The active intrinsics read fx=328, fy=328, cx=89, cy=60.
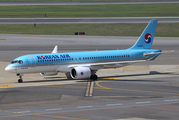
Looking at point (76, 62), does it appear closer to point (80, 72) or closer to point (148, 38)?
point (80, 72)

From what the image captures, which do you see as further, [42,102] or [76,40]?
[76,40]

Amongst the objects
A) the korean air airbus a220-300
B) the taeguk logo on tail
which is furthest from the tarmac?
the taeguk logo on tail

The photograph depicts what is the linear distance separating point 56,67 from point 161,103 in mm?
20542

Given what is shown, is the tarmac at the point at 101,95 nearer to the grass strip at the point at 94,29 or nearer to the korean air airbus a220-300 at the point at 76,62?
the korean air airbus a220-300 at the point at 76,62

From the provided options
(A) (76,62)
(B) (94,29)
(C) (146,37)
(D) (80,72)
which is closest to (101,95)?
(D) (80,72)

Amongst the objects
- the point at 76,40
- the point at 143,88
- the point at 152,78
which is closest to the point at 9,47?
the point at 76,40

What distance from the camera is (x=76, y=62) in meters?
49.5

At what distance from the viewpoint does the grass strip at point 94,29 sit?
114m

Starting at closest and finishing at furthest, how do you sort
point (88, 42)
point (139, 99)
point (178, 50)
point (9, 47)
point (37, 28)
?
point (139, 99)
point (178, 50)
point (9, 47)
point (88, 42)
point (37, 28)

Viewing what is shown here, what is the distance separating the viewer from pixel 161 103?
31.6 m

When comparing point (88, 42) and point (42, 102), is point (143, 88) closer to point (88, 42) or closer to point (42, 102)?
point (42, 102)

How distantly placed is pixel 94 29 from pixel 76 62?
236ft

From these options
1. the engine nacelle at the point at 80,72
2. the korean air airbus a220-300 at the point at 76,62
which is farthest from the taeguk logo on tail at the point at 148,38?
the engine nacelle at the point at 80,72

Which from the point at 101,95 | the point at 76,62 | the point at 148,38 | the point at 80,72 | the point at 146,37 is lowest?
the point at 101,95
